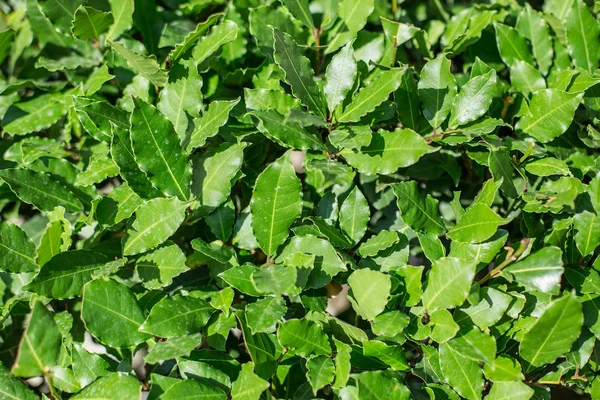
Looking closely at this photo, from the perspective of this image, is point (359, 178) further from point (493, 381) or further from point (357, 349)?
point (493, 381)

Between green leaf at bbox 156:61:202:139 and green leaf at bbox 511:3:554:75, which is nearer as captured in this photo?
green leaf at bbox 156:61:202:139

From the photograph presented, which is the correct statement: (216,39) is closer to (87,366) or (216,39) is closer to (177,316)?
(177,316)

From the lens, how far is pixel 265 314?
1.13 m

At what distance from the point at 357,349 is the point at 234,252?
33 centimetres

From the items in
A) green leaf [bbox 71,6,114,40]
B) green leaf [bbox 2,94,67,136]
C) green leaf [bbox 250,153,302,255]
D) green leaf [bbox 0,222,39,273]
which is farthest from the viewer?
green leaf [bbox 2,94,67,136]

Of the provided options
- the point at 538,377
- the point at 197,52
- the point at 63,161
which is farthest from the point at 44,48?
the point at 538,377

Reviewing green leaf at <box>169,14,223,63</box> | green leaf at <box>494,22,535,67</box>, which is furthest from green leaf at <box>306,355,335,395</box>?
green leaf at <box>494,22,535,67</box>

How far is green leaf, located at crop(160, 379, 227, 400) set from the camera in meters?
1.07

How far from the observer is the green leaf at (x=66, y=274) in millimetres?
1203

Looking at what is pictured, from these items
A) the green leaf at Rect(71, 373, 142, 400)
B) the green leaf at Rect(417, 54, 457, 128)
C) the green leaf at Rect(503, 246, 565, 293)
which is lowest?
the green leaf at Rect(71, 373, 142, 400)

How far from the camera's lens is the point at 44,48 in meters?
1.62

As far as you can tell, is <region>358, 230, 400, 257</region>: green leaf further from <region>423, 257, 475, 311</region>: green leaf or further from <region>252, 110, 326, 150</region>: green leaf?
<region>252, 110, 326, 150</region>: green leaf

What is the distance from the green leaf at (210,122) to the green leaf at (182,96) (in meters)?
0.06

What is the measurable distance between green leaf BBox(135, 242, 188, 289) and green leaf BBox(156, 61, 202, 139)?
28cm
